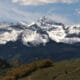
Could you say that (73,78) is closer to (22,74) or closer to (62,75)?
(62,75)

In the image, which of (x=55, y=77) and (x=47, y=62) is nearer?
(x=55, y=77)

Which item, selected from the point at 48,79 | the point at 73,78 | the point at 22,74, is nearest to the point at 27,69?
the point at 22,74

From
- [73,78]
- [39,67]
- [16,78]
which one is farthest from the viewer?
[39,67]

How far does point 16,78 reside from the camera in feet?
106

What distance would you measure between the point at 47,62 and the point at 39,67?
2.95 feet

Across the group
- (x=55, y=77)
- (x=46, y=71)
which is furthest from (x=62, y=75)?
(x=46, y=71)

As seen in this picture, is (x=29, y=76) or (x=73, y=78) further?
(x=29, y=76)

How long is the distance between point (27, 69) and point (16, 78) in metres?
1.48

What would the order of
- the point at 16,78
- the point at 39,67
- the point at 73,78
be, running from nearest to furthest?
the point at 73,78, the point at 16,78, the point at 39,67

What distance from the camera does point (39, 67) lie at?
34750 millimetres

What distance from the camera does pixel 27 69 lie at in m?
33.1

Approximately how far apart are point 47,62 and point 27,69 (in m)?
2.61

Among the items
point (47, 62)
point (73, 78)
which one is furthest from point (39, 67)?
point (73, 78)

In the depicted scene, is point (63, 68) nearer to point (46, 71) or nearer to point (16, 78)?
point (46, 71)
